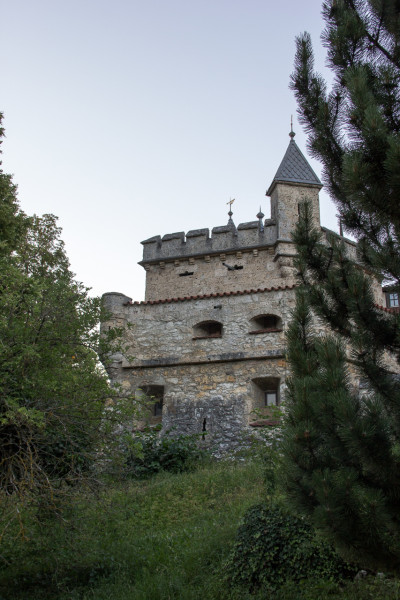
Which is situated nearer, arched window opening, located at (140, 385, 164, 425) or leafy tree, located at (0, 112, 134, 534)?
leafy tree, located at (0, 112, 134, 534)

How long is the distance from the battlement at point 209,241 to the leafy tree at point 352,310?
40.7 ft

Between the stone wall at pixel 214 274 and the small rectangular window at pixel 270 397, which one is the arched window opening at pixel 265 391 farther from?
the stone wall at pixel 214 274

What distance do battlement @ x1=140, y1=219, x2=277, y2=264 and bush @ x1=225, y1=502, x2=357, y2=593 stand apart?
12.6 m

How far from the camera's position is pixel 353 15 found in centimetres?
623

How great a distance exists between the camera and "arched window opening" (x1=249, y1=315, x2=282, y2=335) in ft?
44.7

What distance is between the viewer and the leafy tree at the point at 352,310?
15.7 feet

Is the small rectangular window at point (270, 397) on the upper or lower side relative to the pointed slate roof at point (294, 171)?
lower

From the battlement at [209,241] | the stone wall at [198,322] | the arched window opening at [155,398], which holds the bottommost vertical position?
the arched window opening at [155,398]

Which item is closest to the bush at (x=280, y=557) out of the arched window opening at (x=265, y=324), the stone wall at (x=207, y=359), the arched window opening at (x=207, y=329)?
the stone wall at (x=207, y=359)

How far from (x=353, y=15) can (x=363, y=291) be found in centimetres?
298

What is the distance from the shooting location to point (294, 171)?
19.5m

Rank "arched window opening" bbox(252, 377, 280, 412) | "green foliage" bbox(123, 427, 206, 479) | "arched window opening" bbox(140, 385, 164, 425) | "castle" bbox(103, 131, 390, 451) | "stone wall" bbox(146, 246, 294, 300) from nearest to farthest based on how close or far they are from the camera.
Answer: "green foliage" bbox(123, 427, 206, 479) < "castle" bbox(103, 131, 390, 451) < "arched window opening" bbox(252, 377, 280, 412) < "arched window opening" bbox(140, 385, 164, 425) < "stone wall" bbox(146, 246, 294, 300)

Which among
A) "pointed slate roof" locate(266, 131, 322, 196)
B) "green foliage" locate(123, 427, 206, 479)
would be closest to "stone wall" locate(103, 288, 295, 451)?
"green foliage" locate(123, 427, 206, 479)

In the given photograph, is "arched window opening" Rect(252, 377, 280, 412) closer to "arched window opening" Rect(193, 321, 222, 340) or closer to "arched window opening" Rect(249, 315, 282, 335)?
"arched window opening" Rect(249, 315, 282, 335)
